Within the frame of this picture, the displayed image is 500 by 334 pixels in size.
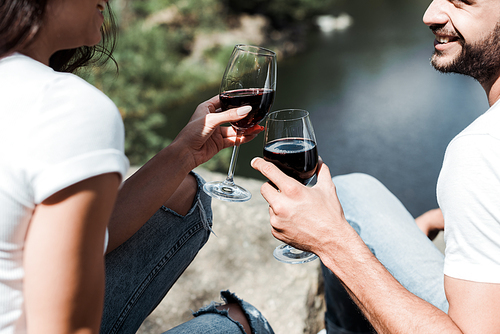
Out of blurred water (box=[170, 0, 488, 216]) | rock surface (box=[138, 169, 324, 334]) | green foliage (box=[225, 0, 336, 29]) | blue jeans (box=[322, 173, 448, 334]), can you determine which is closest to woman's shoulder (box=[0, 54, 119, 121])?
blue jeans (box=[322, 173, 448, 334])

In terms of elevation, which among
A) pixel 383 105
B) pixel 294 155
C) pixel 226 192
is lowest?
pixel 383 105

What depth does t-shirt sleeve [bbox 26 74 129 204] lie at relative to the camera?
2.49ft

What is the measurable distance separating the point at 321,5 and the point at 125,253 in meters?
13.6

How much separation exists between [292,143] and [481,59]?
709 millimetres

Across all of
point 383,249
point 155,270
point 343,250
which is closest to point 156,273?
point 155,270

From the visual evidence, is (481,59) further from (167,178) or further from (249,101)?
(167,178)

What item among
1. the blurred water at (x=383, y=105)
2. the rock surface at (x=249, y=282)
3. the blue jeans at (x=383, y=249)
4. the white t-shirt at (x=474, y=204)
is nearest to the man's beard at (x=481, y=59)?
the white t-shirt at (x=474, y=204)

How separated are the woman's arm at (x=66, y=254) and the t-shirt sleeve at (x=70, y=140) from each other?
2 centimetres

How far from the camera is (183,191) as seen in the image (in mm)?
1532

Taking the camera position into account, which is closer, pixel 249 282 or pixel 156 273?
pixel 156 273

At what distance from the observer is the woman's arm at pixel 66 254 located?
0.78m

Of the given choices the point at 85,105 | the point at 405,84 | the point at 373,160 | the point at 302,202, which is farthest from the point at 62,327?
the point at 405,84

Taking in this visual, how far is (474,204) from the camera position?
105cm

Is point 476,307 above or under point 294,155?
under
